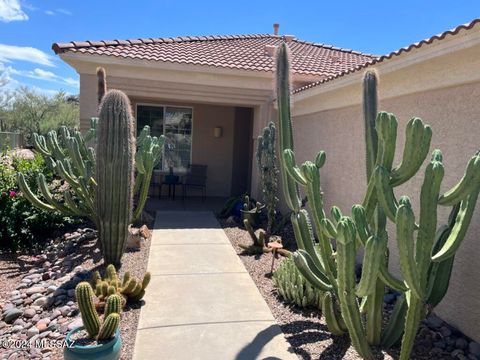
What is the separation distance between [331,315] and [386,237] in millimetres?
1019

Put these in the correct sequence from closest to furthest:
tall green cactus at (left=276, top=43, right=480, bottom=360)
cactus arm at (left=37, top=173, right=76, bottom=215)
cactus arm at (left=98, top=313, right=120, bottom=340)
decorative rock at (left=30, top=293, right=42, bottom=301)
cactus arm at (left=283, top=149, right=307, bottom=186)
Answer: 1. tall green cactus at (left=276, top=43, right=480, bottom=360)
2. cactus arm at (left=98, top=313, right=120, bottom=340)
3. cactus arm at (left=283, top=149, right=307, bottom=186)
4. decorative rock at (left=30, top=293, right=42, bottom=301)
5. cactus arm at (left=37, top=173, right=76, bottom=215)

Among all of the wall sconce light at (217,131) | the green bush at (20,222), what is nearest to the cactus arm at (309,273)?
the green bush at (20,222)

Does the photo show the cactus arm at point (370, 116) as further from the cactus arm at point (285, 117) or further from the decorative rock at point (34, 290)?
the decorative rock at point (34, 290)

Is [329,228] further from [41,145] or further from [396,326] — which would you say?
[41,145]

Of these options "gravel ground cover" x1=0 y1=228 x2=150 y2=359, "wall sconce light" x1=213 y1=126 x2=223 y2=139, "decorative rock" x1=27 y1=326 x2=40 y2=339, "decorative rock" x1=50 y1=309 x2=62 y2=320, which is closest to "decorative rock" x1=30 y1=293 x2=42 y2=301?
"gravel ground cover" x1=0 y1=228 x2=150 y2=359

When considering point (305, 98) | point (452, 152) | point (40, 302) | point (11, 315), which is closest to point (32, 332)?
point (11, 315)

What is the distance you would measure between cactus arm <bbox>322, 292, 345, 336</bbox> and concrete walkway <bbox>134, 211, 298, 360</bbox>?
50 centimetres

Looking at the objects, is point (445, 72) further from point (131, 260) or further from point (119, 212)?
point (131, 260)

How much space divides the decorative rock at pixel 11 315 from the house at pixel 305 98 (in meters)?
4.85

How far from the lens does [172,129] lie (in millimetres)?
12672

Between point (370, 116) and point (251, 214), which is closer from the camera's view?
point (370, 116)

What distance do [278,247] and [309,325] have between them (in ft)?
5.44

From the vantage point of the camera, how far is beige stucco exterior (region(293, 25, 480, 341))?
4074 millimetres

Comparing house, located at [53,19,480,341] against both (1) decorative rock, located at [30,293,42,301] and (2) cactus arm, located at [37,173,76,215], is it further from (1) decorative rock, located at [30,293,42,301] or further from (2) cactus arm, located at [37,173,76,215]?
(1) decorative rock, located at [30,293,42,301]
